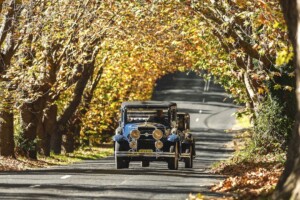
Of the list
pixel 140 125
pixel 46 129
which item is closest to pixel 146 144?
pixel 140 125

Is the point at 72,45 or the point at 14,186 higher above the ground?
the point at 72,45

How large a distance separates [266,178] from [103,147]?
39457mm

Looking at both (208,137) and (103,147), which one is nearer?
(103,147)

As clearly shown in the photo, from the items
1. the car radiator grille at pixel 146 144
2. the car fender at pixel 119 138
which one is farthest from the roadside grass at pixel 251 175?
the car fender at pixel 119 138

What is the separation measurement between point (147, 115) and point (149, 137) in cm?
114

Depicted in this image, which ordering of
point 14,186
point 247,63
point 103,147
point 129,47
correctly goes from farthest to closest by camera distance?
point 103,147 → point 129,47 → point 247,63 → point 14,186

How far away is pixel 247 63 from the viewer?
3378 centimetres

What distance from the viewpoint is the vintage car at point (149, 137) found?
29094 millimetres

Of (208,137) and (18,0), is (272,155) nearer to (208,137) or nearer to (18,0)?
(18,0)

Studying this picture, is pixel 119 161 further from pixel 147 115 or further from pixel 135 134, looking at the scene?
pixel 147 115

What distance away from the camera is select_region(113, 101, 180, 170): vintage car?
29094mm

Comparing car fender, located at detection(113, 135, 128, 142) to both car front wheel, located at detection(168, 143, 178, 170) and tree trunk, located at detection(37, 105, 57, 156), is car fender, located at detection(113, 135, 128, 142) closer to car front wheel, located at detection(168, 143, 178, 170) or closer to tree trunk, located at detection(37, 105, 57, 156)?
car front wheel, located at detection(168, 143, 178, 170)

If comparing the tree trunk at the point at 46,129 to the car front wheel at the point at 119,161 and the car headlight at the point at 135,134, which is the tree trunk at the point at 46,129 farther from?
the car headlight at the point at 135,134

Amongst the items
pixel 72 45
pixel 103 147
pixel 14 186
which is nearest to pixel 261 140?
pixel 72 45
